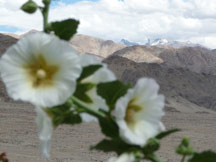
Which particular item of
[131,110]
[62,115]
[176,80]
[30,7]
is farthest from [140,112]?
[176,80]

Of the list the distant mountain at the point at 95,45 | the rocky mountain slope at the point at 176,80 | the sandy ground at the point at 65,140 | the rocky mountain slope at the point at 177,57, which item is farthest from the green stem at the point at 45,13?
the distant mountain at the point at 95,45

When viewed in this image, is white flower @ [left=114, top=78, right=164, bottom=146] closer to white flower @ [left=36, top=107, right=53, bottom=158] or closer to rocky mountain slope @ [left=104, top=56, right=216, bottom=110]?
white flower @ [left=36, top=107, right=53, bottom=158]

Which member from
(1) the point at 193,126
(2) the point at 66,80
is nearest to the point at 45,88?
(2) the point at 66,80

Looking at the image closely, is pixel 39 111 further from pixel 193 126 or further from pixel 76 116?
pixel 193 126

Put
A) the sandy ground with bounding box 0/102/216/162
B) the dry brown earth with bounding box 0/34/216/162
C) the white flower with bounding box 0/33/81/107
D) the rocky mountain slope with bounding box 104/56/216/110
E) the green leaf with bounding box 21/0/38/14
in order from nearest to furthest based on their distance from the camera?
the white flower with bounding box 0/33/81/107, the green leaf with bounding box 21/0/38/14, the sandy ground with bounding box 0/102/216/162, the dry brown earth with bounding box 0/34/216/162, the rocky mountain slope with bounding box 104/56/216/110

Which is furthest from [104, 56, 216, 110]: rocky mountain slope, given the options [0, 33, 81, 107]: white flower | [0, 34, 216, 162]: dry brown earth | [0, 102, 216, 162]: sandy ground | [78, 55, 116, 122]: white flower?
[0, 33, 81, 107]: white flower

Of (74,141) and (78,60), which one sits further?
(74,141)
